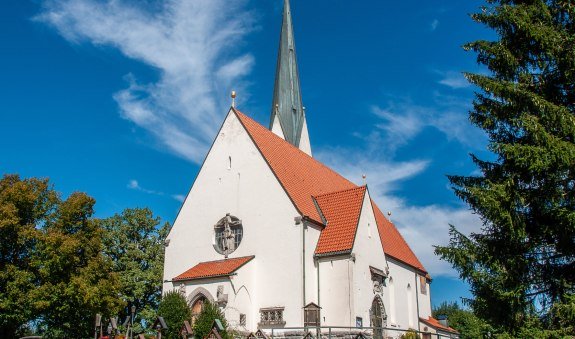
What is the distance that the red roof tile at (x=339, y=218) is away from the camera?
73.1ft

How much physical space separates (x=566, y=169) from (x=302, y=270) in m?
10.9

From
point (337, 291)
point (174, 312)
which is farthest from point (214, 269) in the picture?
point (337, 291)

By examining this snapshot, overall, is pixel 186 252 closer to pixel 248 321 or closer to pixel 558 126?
pixel 248 321

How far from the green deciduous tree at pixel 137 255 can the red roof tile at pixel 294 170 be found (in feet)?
37.4

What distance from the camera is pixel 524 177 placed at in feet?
46.5

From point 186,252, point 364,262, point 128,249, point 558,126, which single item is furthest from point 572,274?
point 128,249

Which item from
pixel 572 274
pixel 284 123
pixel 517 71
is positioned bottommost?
pixel 572 274

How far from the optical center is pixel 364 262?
22.8 m

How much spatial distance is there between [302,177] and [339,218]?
350cm

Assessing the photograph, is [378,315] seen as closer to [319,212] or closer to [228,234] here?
[319,212]

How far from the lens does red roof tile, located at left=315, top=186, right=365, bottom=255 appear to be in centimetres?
2228

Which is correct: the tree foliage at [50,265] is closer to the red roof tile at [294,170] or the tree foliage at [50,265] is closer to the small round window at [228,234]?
the small round window at [228,234]

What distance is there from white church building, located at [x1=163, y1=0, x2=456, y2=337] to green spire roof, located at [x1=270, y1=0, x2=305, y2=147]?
1080 cm

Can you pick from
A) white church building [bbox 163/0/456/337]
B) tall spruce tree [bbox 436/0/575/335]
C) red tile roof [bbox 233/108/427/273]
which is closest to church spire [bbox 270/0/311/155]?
red tile roof [bbox 233/108/427/273]
